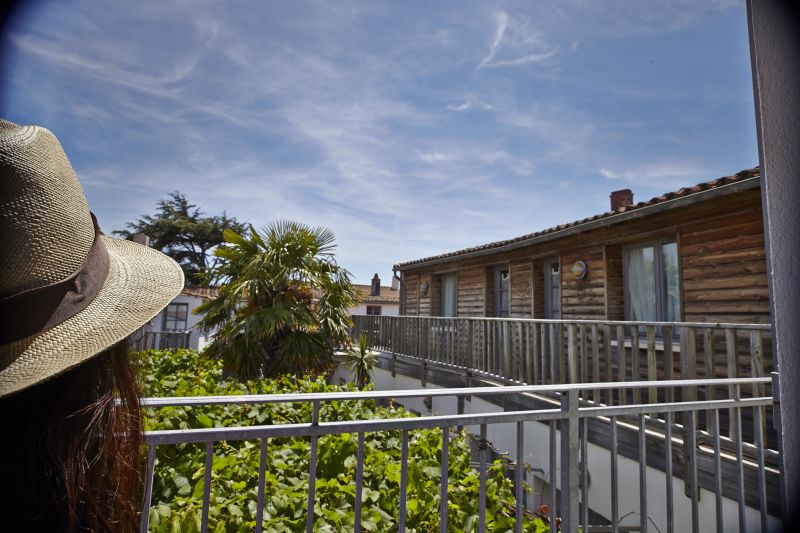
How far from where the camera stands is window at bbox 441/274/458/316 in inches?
554

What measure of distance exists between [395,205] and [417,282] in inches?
550

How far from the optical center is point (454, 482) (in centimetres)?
234

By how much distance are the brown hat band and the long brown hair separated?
12 centimetres

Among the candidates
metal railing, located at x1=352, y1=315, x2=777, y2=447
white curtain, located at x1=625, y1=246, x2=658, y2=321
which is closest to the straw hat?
metal railing, located at x1=352, y1=315, x2=777, y2=447

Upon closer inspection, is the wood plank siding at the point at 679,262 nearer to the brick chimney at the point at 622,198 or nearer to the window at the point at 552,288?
the window at the point at 552,288

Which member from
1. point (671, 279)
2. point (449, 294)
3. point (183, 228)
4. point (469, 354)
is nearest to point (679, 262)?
point (671, 279)

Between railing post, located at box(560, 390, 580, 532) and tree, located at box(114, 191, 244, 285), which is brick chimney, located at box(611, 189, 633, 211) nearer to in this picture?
railing post, located at box(560, 390, 580, 532)

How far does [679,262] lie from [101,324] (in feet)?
26.2

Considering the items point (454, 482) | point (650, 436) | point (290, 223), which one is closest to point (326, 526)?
point (454, 482)

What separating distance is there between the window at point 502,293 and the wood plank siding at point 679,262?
0.16 metres

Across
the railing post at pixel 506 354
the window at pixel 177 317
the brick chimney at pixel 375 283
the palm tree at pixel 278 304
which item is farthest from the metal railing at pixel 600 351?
the brick chimney at pixel 375 283

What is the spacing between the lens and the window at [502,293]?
469 inches

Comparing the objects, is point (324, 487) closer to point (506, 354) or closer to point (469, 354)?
point (506, 354)

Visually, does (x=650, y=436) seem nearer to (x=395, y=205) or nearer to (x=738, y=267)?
(x=738, y=267)
